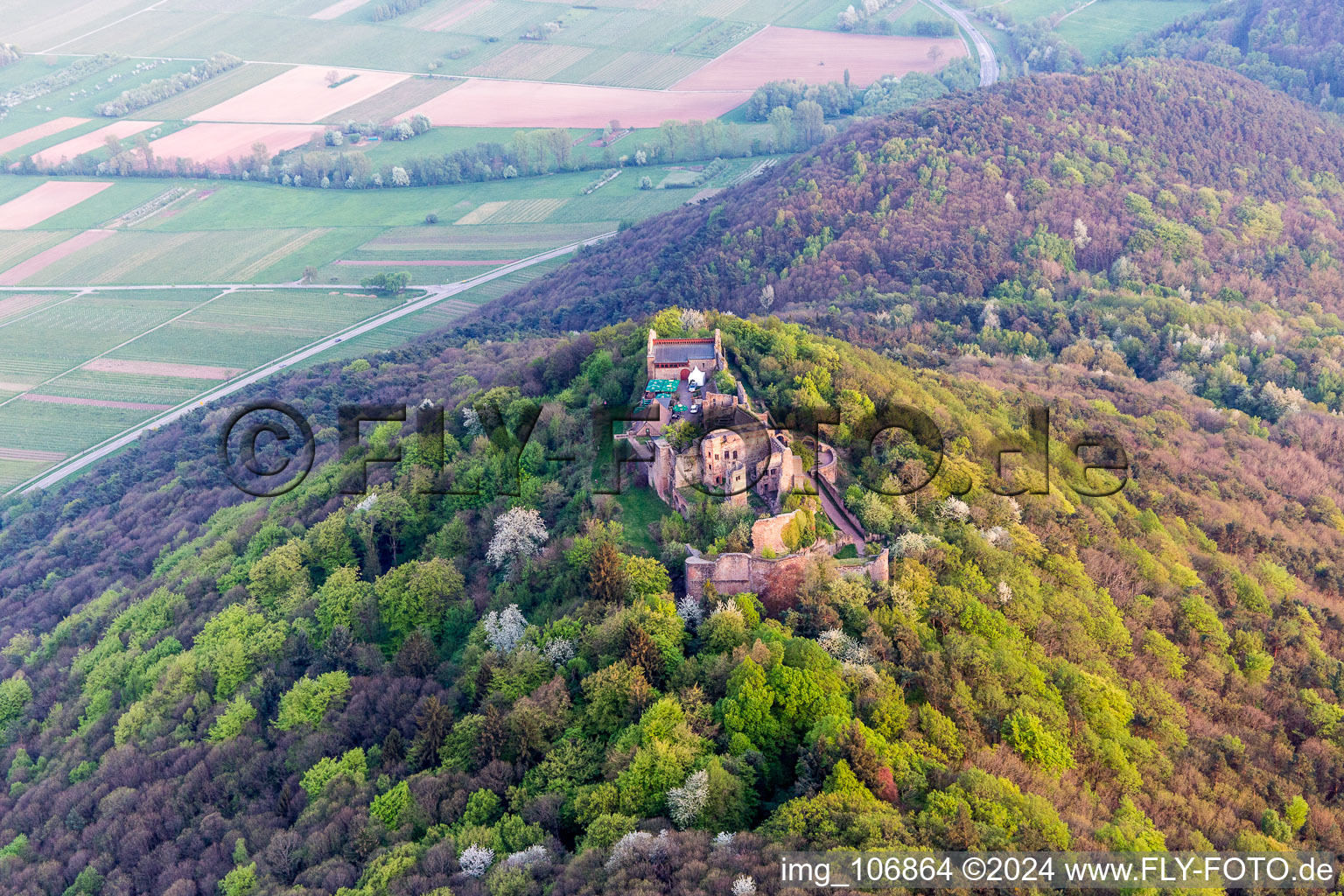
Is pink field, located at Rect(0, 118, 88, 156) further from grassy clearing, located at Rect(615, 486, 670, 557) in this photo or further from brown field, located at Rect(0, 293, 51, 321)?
grassy clearing, located at Rect(615, 486, 670, 557)

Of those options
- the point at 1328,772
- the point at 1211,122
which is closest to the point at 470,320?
the point at 1328,772

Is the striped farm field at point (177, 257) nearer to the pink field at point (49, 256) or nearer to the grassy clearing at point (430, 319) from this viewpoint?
the pink field at point (49, 256)

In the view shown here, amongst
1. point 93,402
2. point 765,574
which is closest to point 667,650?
point 765,574

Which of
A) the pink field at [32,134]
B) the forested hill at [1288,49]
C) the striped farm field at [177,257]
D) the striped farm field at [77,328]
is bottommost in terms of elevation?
the striped farm field at [77,328]

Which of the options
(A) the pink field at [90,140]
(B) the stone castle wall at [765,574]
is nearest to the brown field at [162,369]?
(A) the pink field at [90,140]

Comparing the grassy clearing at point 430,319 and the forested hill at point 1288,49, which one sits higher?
the forested hill at point 1288,49

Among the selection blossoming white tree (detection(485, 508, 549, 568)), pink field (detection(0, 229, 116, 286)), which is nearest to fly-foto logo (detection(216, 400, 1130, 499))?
blossoming white tree (detection(485, 508, 549, 568))

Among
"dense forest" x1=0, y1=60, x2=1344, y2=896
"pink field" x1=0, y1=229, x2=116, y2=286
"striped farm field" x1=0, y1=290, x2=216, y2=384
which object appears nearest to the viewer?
"dense forest" x1=0, y1=60, x2=1344, y2=896
